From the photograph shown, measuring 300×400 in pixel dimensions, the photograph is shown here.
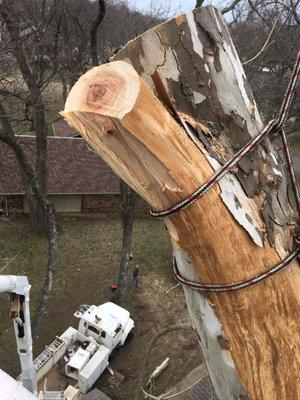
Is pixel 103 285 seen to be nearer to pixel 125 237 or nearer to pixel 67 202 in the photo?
pixel 125 237

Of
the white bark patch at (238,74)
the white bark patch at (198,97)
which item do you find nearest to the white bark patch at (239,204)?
the white bark patch at (198,97)

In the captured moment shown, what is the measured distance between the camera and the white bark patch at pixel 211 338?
1390 millimetres

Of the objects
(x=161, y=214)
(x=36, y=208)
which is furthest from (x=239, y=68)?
(x=36, y=208)

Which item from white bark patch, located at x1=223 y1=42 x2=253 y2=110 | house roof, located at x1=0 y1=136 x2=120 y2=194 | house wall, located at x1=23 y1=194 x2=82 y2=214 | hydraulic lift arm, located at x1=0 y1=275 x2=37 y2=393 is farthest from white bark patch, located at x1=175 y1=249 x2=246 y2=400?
house wall, located at x1=23 y1=194 x2=82 y2=214

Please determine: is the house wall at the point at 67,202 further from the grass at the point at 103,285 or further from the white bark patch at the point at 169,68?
the white bark patch at the point at 169,68

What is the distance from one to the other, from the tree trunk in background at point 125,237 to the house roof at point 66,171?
5840mm

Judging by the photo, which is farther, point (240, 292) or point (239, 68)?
point (239, 68)

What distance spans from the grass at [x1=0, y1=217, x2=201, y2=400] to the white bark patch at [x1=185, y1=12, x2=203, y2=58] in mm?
10031

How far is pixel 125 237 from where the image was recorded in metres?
12.0

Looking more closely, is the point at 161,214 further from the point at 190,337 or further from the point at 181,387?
the point at 190,337

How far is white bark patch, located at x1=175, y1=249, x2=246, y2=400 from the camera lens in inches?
54.7

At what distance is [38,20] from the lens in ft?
49.9

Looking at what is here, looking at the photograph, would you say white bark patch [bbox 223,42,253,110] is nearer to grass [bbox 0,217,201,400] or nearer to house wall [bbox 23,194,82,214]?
grass [bbox 0,217,201,400]

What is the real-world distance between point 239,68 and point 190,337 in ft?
36.4
